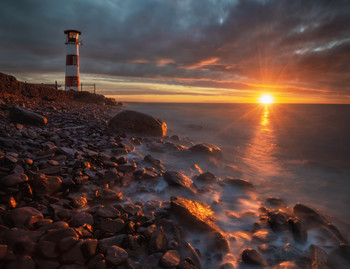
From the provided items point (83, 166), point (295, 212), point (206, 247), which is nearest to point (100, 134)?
point (83, 166)

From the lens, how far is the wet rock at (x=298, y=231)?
2818mm

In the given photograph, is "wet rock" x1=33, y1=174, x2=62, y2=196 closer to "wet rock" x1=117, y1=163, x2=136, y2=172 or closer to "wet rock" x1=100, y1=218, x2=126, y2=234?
"wet rock" x1=100, y1=218, x2=126, y2=234

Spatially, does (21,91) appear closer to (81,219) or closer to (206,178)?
(206,178)

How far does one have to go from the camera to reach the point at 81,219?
234 cm

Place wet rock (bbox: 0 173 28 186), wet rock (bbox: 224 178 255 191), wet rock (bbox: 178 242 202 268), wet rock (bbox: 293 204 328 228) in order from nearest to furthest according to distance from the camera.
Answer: wet rock (bbox: 178 242 202 268) < wet rock (bbox: 0 173 28 186) < wet rock (bbox: 293 204 328 228) < wet rock (bbox: 224 178 255 191)

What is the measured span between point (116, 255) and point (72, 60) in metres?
28.5

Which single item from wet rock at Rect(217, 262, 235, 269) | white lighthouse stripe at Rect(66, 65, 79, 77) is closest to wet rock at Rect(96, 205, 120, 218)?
wet rock at Rect(217, 262, 235, 269)

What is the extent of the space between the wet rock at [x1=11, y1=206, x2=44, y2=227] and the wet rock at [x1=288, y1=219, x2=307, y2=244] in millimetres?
3201

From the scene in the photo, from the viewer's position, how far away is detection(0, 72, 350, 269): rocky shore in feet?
6.28

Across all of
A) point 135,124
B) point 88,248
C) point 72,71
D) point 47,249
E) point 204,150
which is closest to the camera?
point 47,249

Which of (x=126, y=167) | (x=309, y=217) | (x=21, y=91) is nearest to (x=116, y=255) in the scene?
(x=126, y=167)

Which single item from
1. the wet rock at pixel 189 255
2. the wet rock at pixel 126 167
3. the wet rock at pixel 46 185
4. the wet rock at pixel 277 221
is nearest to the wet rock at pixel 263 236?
the wet rock at pixel 277 221

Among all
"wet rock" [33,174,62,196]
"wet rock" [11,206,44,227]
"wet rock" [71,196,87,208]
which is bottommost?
"wet rock" [71,196,87,208]

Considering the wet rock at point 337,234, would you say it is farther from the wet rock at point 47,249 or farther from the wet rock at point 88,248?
the wet rock at point 47,249
